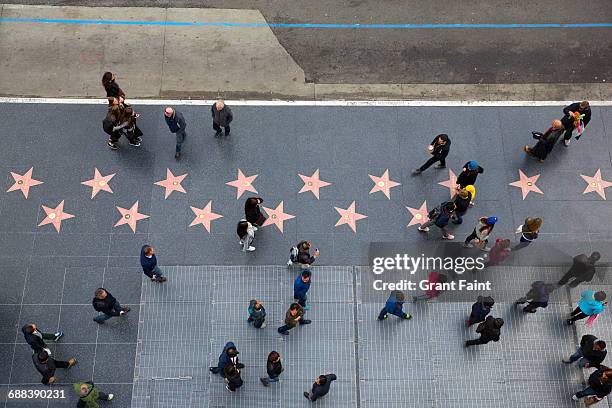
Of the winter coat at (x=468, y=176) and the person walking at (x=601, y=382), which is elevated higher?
the winter coat at (x=468, y=176)

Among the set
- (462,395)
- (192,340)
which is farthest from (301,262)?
(462,395)

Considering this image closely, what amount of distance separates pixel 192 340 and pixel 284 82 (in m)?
8.08

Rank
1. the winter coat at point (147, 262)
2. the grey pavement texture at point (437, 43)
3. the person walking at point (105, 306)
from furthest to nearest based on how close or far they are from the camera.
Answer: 1. the grey pavement texture at point (437, 43)
2. the winter coat at point (147, 262)
3. the person walking at point (105, 306)

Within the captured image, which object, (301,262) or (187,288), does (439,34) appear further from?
(187,288)

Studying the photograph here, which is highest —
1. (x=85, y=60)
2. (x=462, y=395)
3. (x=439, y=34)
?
(x=439, y=34)

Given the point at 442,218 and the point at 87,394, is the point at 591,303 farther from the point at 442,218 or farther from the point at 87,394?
the point at 87,394

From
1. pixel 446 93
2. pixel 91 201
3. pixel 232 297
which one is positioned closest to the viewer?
→ pixel 232 297

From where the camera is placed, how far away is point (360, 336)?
539 inches

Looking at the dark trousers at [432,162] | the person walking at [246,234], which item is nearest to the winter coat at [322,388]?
the person walking at [246,234]

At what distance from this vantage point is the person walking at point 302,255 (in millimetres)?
12875

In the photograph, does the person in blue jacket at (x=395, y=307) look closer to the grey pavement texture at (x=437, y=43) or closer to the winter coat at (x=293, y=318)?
the winter coat at (x=293, y=318)

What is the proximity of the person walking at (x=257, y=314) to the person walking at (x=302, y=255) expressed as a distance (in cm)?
137

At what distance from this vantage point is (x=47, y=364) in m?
11.9

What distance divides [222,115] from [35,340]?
6.85 metres
